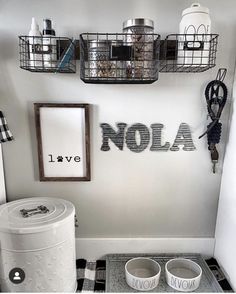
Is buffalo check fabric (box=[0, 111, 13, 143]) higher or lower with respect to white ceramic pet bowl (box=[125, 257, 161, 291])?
higher

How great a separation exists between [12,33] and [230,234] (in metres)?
1.23

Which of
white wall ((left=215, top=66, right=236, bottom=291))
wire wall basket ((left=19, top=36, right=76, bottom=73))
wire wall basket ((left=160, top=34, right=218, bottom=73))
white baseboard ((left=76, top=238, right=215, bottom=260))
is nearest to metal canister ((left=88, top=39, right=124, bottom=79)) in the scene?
wire wall basket ((left=19, top=36, right=76, bottom=73))

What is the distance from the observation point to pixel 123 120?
3.55 feet

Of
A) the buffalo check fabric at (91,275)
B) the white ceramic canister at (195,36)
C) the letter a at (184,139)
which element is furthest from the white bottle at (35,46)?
the buffalo check fabric at (91,275)

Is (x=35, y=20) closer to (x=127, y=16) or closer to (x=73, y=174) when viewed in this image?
(x=127, y=16)

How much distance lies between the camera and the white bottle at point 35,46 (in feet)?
2.92

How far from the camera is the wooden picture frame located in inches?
41.5

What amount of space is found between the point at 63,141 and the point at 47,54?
36 cm

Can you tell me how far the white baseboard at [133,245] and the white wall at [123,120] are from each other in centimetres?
3

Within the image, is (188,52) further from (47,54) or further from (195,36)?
(47,54)

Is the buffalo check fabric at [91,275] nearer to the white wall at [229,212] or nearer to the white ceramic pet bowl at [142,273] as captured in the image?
the white ceramic pet bowl at [142,273]

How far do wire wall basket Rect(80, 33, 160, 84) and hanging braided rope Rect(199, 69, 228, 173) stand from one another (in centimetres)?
29

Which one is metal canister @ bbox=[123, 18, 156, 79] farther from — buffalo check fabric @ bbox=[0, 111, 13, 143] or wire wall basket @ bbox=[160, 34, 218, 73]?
buffalo check fabric @ bbox=[0, 111, 13, 143]

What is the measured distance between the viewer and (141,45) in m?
0.85
